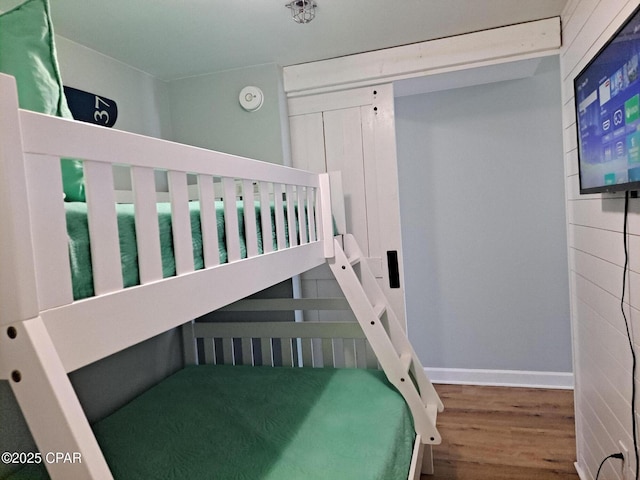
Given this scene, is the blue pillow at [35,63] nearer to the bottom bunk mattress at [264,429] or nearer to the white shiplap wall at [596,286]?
the bottom bunk mattress at [264,429]

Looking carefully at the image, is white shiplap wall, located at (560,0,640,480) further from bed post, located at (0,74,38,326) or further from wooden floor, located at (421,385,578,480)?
bed post, located at (0,74,38,326)

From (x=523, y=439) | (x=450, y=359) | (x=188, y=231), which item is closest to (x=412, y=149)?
(x=450, y=359)

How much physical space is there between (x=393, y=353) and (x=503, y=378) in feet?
5.25

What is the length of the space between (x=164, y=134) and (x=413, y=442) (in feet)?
7.26

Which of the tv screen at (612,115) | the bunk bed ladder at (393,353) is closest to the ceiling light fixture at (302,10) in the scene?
the bunk bed ladder at (393,353)

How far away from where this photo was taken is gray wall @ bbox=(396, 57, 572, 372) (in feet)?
9.30

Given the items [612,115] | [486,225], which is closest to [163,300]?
[612,115]

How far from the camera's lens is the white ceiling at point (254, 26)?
180 centimetres

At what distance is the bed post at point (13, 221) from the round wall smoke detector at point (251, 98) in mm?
2025

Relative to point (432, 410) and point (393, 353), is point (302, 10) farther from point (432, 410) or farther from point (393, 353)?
point (432, 410)

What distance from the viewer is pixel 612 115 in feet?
4.05

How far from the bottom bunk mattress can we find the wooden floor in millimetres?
664

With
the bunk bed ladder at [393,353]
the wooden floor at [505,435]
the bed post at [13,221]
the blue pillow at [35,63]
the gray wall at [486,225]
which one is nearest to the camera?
the bed post at [13,221]

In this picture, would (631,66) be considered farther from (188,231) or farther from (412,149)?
(412,149)
